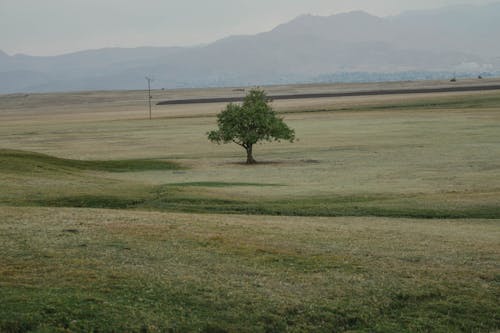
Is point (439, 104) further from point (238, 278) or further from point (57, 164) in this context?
point (238, 278)

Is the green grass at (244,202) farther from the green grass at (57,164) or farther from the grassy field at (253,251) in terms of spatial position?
the green grass at (57,164)

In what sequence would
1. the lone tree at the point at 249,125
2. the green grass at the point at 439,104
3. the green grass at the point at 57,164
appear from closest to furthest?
the green grass at the point at 57,164 < the lone tree at the point at 249,125 < the green grass at the point at 439,104

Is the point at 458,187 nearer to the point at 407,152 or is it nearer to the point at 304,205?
the point at 304,205

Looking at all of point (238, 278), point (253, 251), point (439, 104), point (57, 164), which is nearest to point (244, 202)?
point (253, 251)

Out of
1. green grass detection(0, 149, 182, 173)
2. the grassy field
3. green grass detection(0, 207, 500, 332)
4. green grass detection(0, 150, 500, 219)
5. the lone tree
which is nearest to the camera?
green grass detection(0, 207, 500, 332)

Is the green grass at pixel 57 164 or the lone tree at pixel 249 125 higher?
the lone tree at pixel 249 125

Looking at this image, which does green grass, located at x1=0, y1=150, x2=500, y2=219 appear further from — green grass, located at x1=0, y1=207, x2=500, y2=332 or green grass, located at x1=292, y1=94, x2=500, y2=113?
green grass, located at x1=292, y1=94, x2=500, y2=113

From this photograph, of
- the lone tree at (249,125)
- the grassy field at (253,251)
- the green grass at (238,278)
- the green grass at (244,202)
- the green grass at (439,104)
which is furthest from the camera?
the green grass at (439,104)

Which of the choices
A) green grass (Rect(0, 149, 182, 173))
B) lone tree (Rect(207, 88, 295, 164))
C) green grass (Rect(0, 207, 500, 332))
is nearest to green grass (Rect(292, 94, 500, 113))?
lone tree (Rect(207, 88, 295, 164))

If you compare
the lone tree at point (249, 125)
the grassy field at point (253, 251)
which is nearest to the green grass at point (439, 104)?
the lone tree at point (249, 125)

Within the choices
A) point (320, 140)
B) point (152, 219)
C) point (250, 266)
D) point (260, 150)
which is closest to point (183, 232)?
point (152, 219)

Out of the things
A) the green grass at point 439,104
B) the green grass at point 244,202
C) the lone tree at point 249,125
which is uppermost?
the lone tree at point 249,125

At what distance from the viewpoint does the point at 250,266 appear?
22.4 m

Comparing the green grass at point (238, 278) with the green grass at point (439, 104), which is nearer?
the green grass at point (238, 278)
